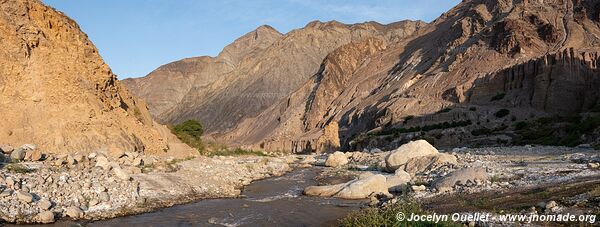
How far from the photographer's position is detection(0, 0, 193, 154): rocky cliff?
2497cm

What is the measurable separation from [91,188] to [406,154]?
18130 mm

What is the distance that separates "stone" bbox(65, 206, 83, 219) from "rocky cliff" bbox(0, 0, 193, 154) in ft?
39.5

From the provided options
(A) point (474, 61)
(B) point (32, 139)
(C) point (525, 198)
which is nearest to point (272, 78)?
(A) point (474, 61)

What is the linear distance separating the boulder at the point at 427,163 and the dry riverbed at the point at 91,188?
9.29 m

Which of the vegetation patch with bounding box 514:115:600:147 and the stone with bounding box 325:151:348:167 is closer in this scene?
the vegetation patch with bounding box 514:115:600:147

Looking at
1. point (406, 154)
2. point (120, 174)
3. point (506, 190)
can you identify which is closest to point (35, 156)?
point (120, 174)

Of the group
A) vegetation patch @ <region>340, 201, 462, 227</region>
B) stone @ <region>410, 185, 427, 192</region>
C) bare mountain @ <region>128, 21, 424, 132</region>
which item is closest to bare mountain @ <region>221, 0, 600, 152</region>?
bare mountain @ <region>128, 21, 424, 132</region>

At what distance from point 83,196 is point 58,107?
1303 cm

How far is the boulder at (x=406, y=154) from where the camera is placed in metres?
28.0

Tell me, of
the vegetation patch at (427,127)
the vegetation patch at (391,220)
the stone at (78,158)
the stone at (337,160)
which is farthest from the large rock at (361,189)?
the vegetation patch at (427,127)

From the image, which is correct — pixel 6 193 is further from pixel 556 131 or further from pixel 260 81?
pixel 260 81

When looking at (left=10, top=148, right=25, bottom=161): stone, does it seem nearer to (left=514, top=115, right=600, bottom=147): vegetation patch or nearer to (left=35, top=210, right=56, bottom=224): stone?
(left=35, top=210, right=56, bottom=224): stone

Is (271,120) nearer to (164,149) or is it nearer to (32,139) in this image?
(164,149)

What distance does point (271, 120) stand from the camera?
434 feet
